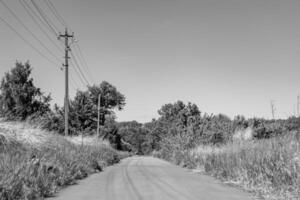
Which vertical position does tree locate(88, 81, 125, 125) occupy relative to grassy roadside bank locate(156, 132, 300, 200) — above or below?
above

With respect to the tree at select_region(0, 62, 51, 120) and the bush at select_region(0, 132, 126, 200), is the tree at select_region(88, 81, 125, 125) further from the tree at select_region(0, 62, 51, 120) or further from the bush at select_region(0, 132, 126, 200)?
the bush at select_region(0, 132, 126, 200)

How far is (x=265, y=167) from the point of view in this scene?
9.12 metres

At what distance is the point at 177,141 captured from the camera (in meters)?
28.1

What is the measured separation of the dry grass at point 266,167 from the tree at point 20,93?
89.9ft

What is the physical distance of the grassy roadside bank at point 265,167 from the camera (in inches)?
307

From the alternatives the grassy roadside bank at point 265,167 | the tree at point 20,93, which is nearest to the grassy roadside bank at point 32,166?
the grassy roadside bank at point 265,167

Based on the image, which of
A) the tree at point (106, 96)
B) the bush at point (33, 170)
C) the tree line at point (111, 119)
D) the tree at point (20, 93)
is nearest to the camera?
the bush at point (33, 170)

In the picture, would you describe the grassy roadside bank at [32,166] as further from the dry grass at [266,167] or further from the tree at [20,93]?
the tree at [20,93]

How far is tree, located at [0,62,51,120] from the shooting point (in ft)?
112

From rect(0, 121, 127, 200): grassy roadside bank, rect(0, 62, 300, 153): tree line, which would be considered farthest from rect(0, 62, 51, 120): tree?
rect(0, 121, 127, 200): grassy roadside bank

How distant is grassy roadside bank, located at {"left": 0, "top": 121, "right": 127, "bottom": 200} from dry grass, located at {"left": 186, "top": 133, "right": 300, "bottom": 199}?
6.07m

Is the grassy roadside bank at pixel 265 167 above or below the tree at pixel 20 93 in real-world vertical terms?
below

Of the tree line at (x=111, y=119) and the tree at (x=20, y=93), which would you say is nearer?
the tree line at (x=111, y=119)

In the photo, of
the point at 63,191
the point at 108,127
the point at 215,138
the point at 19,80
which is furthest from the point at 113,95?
the point at 63,191
